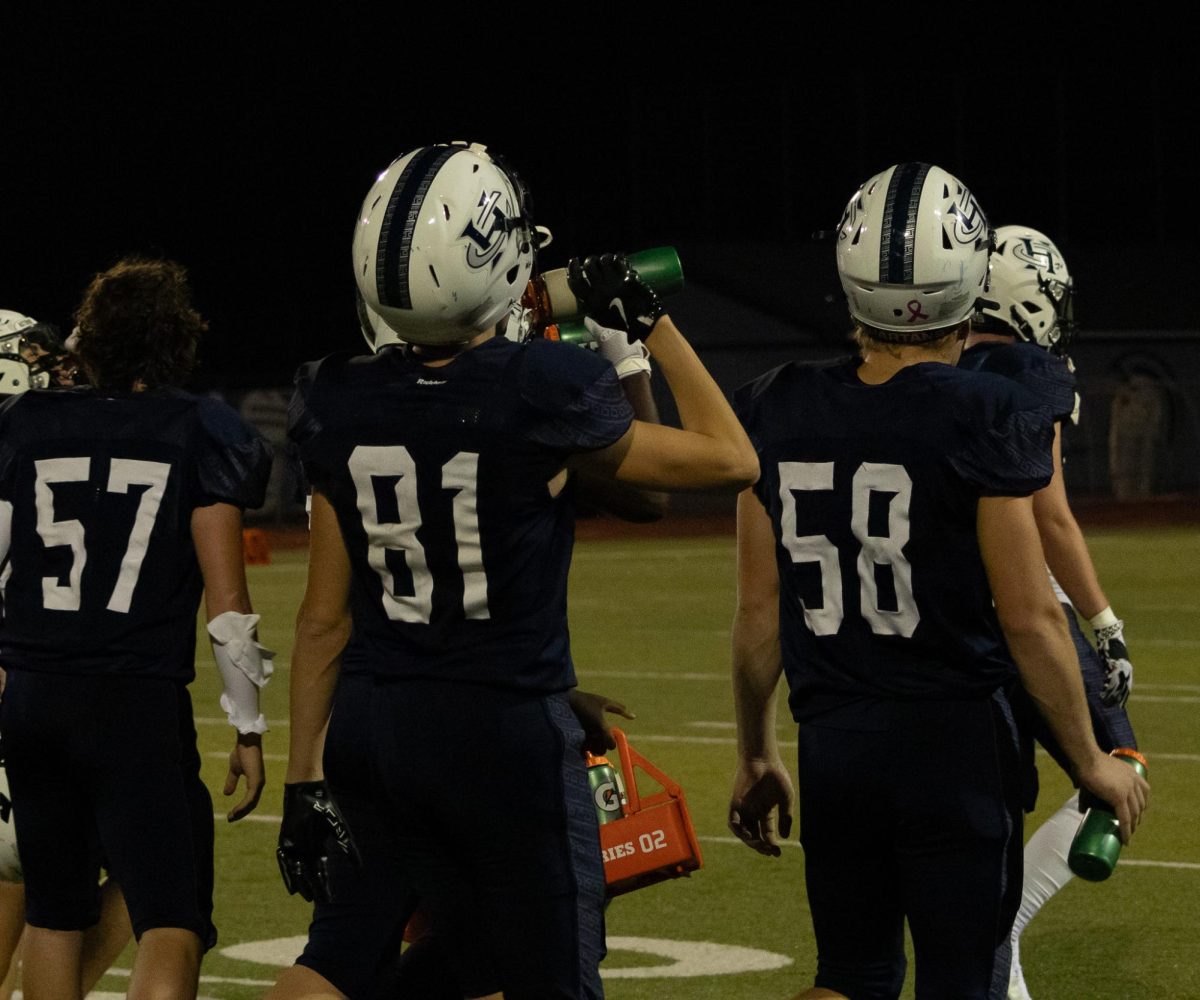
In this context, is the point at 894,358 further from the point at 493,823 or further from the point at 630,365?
the point at 493,823

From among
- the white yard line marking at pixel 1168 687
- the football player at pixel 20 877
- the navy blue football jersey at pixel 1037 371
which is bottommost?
the white yard line marking at pixel 1168 687

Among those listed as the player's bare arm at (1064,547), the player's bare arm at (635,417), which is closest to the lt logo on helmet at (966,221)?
the player's bare arm at (635,417)

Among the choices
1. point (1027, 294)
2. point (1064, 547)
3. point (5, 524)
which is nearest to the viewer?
point (5, 524)

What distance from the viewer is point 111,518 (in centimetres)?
372

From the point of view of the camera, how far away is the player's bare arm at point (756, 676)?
3475mm

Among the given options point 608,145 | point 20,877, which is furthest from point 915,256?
point 608,145

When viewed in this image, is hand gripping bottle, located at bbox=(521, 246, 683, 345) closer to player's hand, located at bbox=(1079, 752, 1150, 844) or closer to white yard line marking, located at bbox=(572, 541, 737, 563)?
player's hand, located at bbox=(1079, 752, 1150, 844)

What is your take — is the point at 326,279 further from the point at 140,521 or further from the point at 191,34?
the point at 140,521

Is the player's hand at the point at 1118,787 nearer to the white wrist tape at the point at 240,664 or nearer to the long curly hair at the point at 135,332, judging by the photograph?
the white wrist tape at the point at 240,664

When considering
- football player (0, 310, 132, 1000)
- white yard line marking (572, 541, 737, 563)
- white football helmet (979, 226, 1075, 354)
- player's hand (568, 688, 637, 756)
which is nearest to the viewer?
player's hand (568, 688, 637, 756)

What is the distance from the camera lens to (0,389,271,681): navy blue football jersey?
146 inches

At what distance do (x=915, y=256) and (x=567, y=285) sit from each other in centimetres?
56

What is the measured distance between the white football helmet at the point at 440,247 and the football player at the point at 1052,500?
3.55 feet

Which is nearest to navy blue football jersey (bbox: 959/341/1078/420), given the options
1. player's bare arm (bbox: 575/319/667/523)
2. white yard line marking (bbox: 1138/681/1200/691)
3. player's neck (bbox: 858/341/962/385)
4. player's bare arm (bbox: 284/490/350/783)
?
player's neck (bbox: 858/341/962/385)
